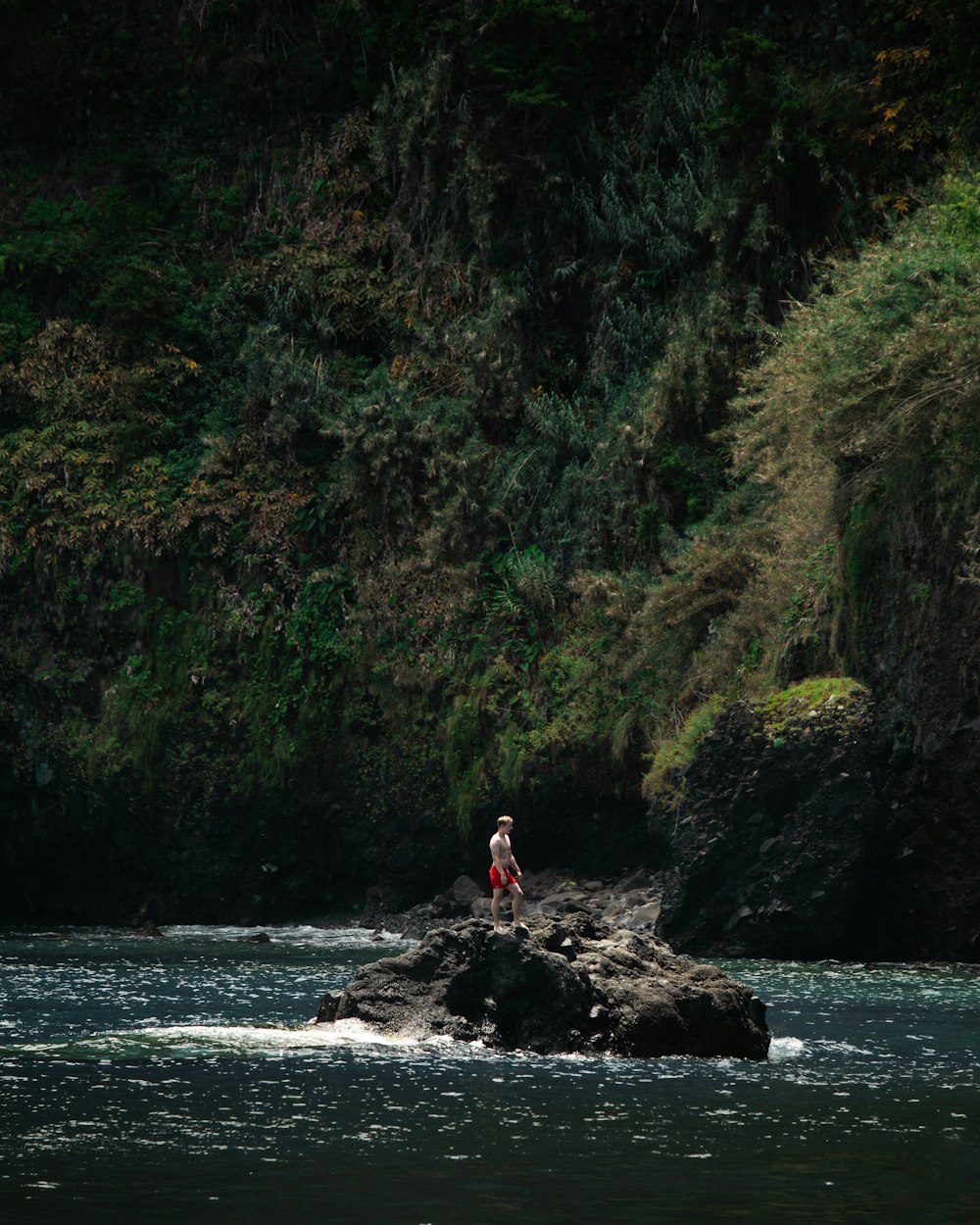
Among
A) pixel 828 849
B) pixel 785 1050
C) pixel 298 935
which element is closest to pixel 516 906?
pixel 785 1050

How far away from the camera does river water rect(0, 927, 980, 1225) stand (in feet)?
32.4

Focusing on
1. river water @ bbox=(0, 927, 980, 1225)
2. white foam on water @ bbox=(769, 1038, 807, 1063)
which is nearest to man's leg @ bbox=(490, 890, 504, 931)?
river water @ bbox=(0, 927, 980, 1225)

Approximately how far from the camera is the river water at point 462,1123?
389 inches

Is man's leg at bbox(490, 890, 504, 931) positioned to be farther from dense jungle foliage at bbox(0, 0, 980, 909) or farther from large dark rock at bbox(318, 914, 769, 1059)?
dense jungle foliage at bbox(0, 0, 980, 909)

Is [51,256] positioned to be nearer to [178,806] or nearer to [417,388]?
[417,388]

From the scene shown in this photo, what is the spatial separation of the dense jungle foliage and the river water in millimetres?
12805

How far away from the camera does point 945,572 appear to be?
2522 centimetres

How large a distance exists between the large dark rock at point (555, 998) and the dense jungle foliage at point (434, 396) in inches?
467

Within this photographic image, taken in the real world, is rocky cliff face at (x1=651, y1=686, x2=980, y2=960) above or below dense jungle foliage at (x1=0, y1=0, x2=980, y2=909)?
below

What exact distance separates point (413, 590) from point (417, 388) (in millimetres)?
4486

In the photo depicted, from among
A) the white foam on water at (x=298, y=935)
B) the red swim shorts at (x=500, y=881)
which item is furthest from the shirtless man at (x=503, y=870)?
the white foam on water at (x=298, y=935)

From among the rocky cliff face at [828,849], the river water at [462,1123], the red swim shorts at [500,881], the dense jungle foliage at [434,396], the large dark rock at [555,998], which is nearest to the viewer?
the river water at [462,1123]

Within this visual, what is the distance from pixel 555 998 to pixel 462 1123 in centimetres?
404

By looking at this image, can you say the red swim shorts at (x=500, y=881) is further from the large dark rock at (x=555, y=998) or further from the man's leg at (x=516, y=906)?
the large dark rock at (x=555, y=998)
